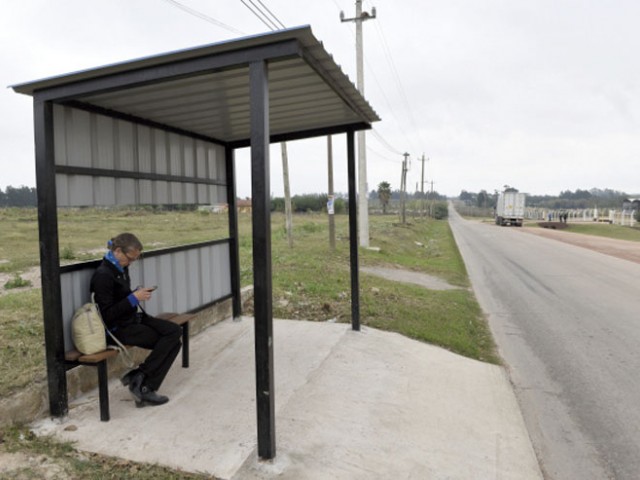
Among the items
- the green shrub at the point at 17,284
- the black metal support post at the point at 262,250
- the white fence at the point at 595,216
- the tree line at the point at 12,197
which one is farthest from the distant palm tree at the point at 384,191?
the black metal support post at the point at 262,250

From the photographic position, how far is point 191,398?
421 cm

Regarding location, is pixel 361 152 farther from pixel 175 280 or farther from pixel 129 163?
pixel 129 163

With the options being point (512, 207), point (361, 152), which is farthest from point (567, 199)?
point (361, 152)

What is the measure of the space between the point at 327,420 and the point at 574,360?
4110 millimetres

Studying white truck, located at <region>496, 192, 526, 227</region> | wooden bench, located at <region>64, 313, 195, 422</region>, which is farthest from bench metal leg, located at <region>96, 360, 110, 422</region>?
white truck, located at <region>496, 192, 526, 227</region>

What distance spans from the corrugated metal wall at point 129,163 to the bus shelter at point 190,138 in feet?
0.04

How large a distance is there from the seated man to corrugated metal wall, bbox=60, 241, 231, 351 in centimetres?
21

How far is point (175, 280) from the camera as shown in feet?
18.3

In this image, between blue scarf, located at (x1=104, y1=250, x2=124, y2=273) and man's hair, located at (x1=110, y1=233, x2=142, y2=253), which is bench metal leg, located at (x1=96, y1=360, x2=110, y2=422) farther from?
man's hair, located at (x1=110, y1=233, x2=142, y2=253)

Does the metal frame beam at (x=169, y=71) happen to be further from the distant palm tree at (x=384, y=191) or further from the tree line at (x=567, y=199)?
the tree line at (x=567, y=199)

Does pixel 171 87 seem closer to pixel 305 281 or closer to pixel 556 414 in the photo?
pixel 556 414

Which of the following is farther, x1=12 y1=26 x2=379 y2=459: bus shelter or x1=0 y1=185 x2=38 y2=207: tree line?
x1=0 y1=185 x2=38 y2=207: tree line

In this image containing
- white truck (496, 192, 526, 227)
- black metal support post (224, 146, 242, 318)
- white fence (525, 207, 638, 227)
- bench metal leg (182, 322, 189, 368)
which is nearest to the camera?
bench metal leg (182, 322, 189, 368)

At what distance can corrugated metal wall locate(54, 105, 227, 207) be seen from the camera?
398 centimetres
